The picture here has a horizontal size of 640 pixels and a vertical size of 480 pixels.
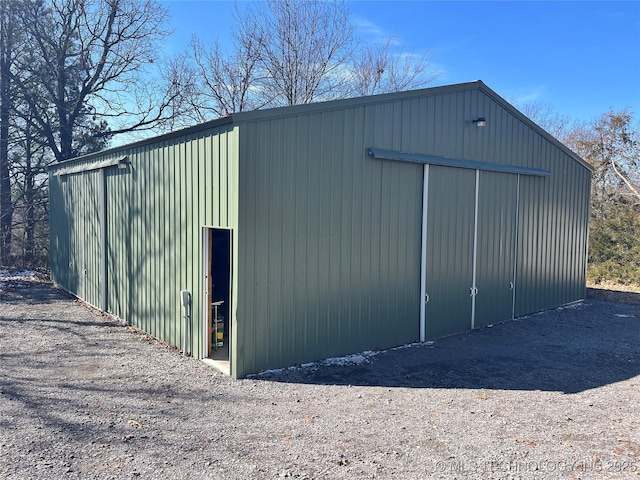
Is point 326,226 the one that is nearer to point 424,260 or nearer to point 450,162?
point 424,260

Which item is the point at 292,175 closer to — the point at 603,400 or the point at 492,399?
the point at 492,399

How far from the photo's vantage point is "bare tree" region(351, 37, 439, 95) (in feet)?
63.0

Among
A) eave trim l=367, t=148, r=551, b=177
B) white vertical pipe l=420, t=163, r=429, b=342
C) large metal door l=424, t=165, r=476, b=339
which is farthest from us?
large metal door l=424, t=165, r=476, b=339

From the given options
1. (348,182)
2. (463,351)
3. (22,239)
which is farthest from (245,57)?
(463,351)

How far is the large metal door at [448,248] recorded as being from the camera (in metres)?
7.02

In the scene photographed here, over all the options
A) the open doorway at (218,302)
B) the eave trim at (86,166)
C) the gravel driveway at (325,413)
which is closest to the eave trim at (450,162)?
the open doorway at (218,302)

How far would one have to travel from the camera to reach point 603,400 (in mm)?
4664

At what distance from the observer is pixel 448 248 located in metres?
7.29

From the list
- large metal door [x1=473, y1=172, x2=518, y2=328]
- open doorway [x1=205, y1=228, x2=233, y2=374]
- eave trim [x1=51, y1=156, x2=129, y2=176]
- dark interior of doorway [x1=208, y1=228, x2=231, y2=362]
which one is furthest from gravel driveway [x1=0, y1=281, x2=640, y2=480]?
eave trim [x1=51, y1=156, x2=129, y2=176]

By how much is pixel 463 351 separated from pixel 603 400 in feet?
6.51

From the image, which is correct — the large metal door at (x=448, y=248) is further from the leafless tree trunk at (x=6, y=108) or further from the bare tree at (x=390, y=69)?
the leafless tree trunk at (x=6, y=108)

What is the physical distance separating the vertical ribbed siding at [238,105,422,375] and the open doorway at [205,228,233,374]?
47cm

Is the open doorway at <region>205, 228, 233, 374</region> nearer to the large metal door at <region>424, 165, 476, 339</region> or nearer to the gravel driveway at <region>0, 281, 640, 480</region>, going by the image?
the gravel driveway at <region>0, 281, 640, 480</region>

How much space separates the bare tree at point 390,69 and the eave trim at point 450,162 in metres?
11.5
